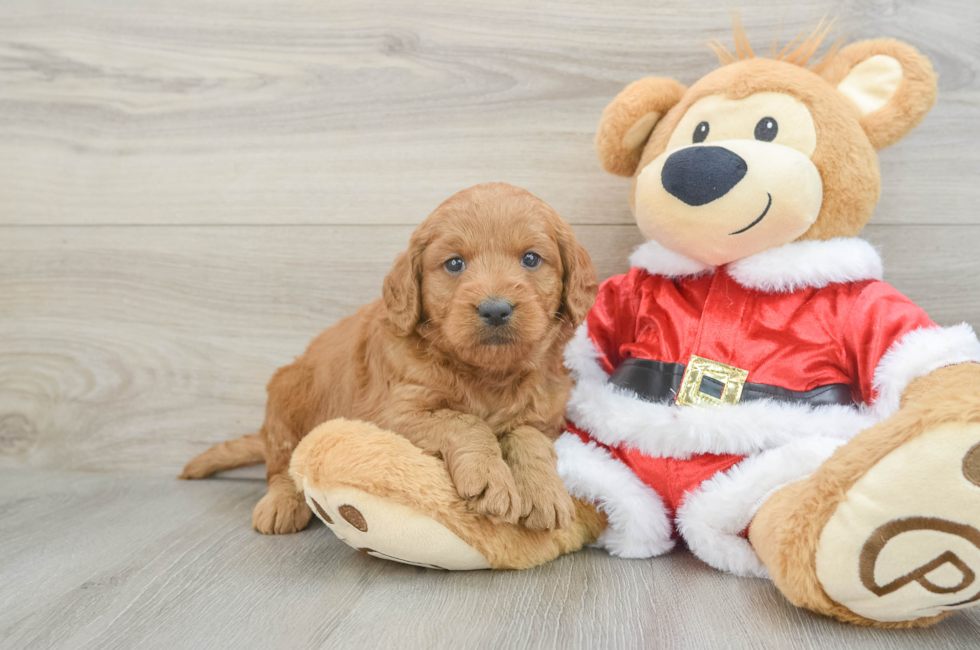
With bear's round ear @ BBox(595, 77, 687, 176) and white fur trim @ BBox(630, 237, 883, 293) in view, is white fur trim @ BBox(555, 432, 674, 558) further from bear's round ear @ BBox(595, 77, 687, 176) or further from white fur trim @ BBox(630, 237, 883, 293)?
→ bear's round ear @ BBox(595, 77, 687, 176)

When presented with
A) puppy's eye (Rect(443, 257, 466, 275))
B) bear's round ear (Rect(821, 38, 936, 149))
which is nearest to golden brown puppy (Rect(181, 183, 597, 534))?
puppy's eye (Rect(443, 257, 466, 275))

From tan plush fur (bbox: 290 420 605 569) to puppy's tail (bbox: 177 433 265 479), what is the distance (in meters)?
0.59

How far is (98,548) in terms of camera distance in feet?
4.57

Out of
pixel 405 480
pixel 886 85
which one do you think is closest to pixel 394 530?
pixel 405 480

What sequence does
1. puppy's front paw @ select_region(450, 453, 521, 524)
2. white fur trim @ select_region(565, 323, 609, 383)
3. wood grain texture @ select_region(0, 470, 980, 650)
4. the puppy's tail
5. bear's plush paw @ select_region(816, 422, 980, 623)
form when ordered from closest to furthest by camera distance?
bear's plush paw @ select_region(816, 422, 980, 623) < wood grain texture @ select_region(0, 470, 980, 650) < puppy's front paw @ select_region(450, 453, 521, 524) < white fur trim @ select_region(565, 323, 609, 383) < the puppy's tail

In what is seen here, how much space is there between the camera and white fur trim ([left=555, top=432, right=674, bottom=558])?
1276 millimetres

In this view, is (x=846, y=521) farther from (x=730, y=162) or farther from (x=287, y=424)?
(x=287, y=424)

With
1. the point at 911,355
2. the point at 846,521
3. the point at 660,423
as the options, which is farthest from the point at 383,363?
the point at 911,355

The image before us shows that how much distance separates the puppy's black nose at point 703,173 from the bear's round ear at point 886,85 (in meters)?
0.32

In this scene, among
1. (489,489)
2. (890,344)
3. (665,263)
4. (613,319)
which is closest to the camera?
(489,489)

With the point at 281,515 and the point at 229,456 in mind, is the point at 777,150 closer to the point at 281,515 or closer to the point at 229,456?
the point at 281,515

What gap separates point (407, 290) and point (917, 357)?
0.86m

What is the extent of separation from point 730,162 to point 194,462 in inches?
59.5

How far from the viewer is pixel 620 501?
50.1 inches
